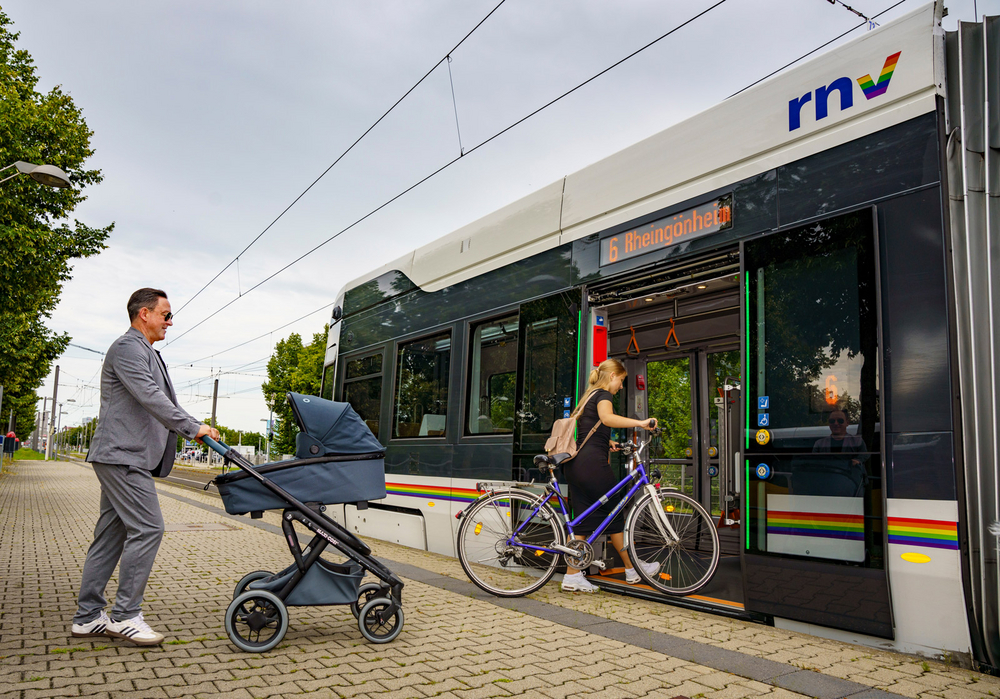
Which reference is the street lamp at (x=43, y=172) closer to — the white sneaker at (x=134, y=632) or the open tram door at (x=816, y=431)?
the white sneaker at (x=134, y=632)

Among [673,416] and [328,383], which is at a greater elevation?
[328,383]

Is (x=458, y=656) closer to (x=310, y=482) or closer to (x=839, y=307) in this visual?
(x=310, y=482)

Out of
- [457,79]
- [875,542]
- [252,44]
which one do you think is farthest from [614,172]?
[252,44]

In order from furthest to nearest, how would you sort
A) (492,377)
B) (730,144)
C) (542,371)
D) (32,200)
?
(32,200) → (492,377) → (542,371) → (730,144)

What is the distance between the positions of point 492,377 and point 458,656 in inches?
138

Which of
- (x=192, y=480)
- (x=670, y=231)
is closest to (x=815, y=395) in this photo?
(x=670, y=231)

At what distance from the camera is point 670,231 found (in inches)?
214

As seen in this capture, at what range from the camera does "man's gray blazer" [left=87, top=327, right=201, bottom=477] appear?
13.2ft

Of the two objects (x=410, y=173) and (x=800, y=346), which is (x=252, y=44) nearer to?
(x=410, y=173)

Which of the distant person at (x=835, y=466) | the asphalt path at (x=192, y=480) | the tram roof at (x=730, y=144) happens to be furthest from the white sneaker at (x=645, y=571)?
the asphalt path at (x=192, y=480)

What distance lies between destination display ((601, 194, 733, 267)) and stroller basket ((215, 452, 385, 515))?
103 inches

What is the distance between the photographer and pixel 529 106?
8.02 m

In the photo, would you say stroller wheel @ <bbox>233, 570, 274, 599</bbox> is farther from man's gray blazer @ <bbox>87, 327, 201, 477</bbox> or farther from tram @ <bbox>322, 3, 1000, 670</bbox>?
tram @ <bbox>322, 3, 1000, 670</bbox>

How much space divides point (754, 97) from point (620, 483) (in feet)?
9.62
